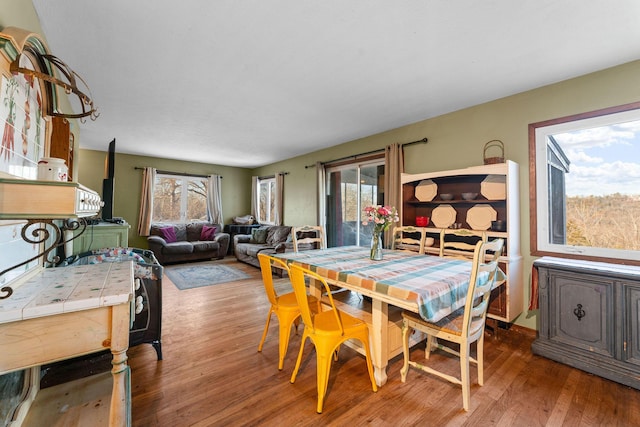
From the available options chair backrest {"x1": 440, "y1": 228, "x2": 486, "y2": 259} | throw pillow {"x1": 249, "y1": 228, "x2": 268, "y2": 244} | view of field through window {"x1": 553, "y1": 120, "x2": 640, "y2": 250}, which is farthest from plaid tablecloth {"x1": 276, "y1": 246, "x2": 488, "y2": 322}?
throw pillow {"x1": 249, "y1": 228, "x2": 268, "y2": 244}

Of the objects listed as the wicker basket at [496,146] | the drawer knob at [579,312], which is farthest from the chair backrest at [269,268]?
the wicker basket at [496,146]

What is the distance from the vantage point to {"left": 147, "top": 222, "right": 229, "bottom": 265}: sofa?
562cm

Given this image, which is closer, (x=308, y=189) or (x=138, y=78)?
(x=138, y=78)

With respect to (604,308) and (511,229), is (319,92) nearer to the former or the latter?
(511,229)

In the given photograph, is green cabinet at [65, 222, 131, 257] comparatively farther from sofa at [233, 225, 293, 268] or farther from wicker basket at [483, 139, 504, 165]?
wicker basket at [483, 139, 504, 165]

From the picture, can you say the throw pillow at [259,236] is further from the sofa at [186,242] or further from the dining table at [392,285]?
the dining table at [392,285]

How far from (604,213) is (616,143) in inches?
24.8

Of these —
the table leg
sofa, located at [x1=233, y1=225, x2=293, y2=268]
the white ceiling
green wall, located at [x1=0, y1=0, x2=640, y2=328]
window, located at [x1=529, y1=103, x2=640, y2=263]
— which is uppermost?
the white ceiling

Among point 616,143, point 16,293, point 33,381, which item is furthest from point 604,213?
point 33,381

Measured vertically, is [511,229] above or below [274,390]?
above

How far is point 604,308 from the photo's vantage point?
2.02 m

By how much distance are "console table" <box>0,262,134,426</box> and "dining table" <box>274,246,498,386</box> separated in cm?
122

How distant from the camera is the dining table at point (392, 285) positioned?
151cm

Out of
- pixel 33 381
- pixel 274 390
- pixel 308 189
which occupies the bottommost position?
pixel 274 390
